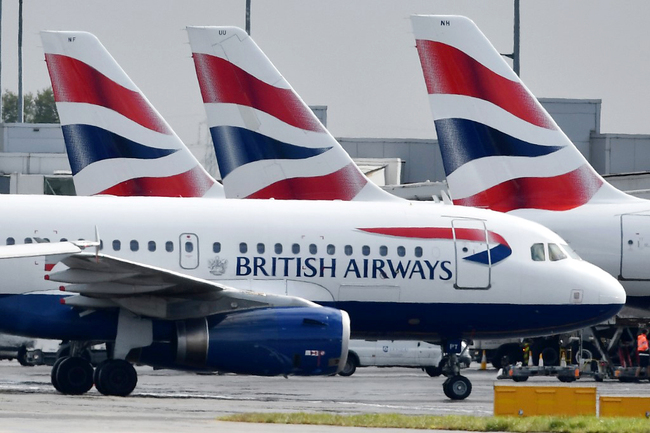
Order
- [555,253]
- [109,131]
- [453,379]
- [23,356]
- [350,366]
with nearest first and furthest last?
[453,379], [555,253], [109,131], [350,366], [23,356]

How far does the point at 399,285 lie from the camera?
28078 mm

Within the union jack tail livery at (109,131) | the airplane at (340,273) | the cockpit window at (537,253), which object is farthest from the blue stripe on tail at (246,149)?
the cockpit window at (537,253)

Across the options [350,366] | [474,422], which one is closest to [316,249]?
[474,422]

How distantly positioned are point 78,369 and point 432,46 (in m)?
13.5

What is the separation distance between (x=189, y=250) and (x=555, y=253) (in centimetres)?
789

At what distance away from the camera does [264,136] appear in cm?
3509

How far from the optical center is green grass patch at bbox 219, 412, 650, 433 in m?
20.1

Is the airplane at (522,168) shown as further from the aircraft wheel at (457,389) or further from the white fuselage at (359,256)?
the aircraft wheel at (457,389)

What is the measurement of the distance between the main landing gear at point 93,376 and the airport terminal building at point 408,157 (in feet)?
73.4

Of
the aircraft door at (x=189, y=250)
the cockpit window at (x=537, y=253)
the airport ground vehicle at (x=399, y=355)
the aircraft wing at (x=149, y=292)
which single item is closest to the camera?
the aircraft wing at (x=149, y=292)

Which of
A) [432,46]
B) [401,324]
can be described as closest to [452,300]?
[401,324]

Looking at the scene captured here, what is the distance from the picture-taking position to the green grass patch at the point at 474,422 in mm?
20078

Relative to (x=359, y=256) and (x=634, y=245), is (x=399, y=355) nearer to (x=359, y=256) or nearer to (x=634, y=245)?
(x=634, y=245)

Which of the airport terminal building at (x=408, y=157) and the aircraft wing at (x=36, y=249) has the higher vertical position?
the airport terminal building at (x=408, y=157)
